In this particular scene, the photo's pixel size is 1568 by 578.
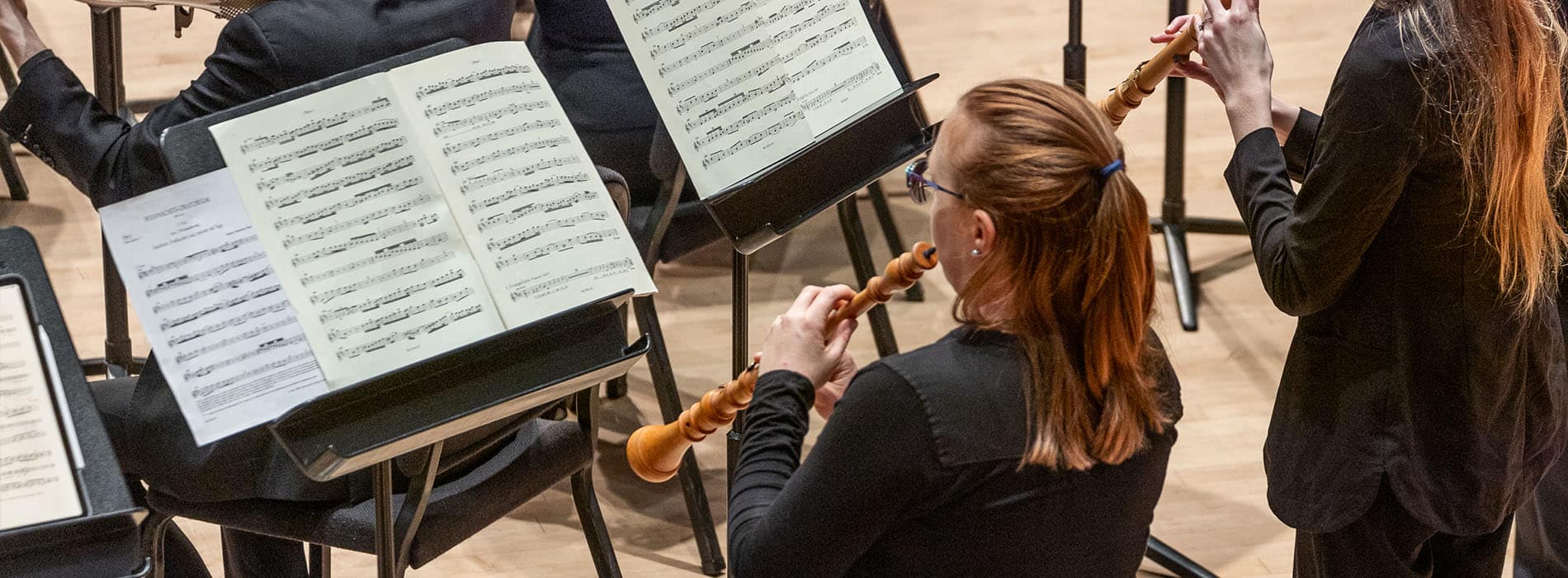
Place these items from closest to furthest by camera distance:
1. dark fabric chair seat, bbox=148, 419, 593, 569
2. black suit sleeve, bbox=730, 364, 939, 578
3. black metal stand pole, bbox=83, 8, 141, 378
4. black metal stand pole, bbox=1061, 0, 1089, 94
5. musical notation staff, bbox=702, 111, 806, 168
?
black suit sleeve, bbox=730, 364, 939, 578
dark fabric chair seat, bbox=148, 419, 593, 569
musical notation staff, bbox=702, 111, 806, 168
black metal stand pole, bbox=83, 8, 141, 378
black metal stand pole, bbox=1061, 0, 1089, 94

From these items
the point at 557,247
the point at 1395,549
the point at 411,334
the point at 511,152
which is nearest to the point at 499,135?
the point at 511,152

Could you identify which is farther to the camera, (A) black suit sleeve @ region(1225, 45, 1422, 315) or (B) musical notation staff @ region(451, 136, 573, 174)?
(B) musical notation staff @ region(451, 136, 573, 174)

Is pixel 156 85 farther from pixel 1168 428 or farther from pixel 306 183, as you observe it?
pixel 1168 428

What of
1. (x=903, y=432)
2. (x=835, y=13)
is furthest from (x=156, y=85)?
(x=903, y=432)

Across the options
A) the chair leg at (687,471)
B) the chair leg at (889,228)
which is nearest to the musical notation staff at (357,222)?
the chair leg at (687,471)

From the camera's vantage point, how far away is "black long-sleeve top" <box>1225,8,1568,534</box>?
1.54m

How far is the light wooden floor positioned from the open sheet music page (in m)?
0.63

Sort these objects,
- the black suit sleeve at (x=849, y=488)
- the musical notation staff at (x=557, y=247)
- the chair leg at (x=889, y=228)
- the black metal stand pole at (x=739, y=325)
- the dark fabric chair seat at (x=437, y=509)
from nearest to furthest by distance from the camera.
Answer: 1. the black suit sleeve at (x=849, y=488)
2. the musical notation staff at (x=557, y=247)
3. the dark fabric chair seat at (x=437, y=509)
4. the black metal stand pole at (x=739, y=325)
5. the chair leg at (x=889, y=228)

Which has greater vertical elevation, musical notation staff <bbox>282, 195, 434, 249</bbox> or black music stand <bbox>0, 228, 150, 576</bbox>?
musical notation staff <bbox>282, 195, 434, 249</bbox>

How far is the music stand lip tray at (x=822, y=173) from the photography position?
6.56 ft

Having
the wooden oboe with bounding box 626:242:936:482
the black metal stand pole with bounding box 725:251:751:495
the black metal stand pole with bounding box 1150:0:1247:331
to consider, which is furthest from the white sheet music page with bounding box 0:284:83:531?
the black metal stand pole with bounding box 1150:0:1247:331

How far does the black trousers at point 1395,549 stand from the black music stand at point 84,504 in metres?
1.32

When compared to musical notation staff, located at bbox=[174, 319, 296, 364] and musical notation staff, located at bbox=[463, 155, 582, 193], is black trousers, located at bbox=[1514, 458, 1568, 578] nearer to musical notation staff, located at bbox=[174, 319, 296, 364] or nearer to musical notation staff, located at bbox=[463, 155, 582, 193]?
musical notation staff, located at bbox=[463, 155, 582, 193]

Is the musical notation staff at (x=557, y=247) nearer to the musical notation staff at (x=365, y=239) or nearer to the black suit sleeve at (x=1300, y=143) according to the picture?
the musical notation staff at (x=365, y=239)
